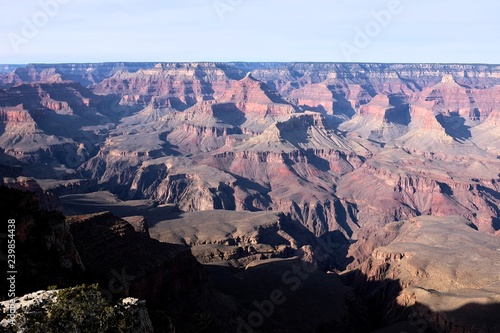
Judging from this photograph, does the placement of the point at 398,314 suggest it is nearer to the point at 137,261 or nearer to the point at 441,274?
the point at 441,274

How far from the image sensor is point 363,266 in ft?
343

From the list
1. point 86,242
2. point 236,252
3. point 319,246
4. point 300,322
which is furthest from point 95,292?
point 319,246

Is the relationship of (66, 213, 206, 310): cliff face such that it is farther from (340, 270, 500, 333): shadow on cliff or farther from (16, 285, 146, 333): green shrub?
(340, 270, 500, 333): shadow on cliff

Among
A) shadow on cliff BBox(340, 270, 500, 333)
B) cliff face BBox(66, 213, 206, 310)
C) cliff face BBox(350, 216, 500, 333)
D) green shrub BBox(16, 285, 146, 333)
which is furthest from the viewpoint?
cliff face BBox(350, 216, 500, 333)

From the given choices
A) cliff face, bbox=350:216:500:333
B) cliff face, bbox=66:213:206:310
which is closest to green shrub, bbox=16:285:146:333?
cliff face, bbox=66:213:206:310

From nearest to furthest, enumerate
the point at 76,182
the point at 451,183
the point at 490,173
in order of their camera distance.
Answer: the point at 76,182
the point at 451,183
the point at 490,173

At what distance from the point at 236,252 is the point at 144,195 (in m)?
91.3

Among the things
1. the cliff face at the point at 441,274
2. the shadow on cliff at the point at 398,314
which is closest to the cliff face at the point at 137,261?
the shadow on cliff at the point at 398,314

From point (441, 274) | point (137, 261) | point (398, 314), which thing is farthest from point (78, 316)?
point (441, 274)

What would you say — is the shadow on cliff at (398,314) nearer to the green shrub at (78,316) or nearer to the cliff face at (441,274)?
the cliff face at (441,274)

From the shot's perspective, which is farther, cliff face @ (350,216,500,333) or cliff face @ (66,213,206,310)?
cliff face @ (350,216,500,333)

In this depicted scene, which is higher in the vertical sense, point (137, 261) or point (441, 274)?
point (137, 261)

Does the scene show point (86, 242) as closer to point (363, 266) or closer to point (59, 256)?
point (59, 256)

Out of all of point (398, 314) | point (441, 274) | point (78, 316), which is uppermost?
point (78, 316)
